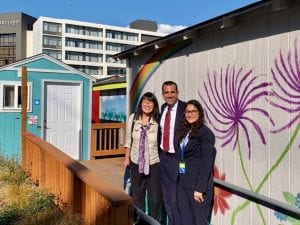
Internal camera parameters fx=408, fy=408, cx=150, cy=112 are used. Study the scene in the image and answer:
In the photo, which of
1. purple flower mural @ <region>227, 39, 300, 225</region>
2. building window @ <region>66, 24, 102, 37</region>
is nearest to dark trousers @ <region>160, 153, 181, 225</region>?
purple flower mural @ <region>227, 39, 300, 225</region>

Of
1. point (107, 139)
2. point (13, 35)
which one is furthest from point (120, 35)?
point (107, 139)

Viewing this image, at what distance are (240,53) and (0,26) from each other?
9666cm

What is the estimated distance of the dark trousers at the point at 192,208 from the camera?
402 centimetres

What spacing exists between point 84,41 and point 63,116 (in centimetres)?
8420

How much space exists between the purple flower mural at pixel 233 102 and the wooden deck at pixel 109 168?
4306 millimetres

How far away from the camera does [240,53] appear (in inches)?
173

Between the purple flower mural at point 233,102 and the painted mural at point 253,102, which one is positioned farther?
the purple flower mural at point 233,102

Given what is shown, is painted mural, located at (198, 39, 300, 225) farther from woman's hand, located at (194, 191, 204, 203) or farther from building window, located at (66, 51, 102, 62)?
building window, located at (66, 51, 102, 62)

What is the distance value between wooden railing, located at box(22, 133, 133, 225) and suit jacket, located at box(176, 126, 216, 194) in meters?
0.89

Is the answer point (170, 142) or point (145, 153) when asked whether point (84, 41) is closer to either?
point (145, 153)

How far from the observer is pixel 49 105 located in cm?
1134

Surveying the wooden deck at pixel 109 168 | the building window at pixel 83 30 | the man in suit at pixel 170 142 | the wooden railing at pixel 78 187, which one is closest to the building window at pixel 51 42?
the building window at pixel 83 30

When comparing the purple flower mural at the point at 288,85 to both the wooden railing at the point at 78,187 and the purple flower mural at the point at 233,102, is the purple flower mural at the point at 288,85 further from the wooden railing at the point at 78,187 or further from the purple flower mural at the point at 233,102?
the wooden railing at the point at 78,187

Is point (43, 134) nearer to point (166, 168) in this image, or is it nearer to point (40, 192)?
point (40, 192)
